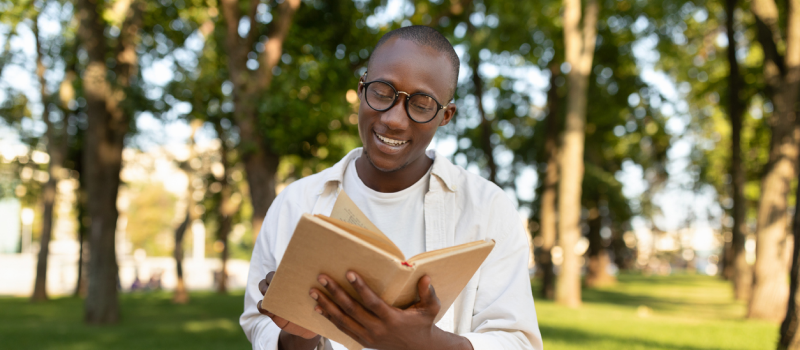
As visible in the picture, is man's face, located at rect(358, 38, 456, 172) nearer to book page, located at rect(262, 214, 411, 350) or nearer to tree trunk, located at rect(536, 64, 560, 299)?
book page, located at rect(262, 214, 411, 350)

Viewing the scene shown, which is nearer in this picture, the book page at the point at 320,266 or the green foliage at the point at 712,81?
the book page at the point at 320,266

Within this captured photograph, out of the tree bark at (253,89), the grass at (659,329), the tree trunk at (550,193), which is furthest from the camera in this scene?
the tree trunk at (550,193)

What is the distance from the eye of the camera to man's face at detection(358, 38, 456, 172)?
1933mm

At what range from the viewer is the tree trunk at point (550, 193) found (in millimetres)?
19297

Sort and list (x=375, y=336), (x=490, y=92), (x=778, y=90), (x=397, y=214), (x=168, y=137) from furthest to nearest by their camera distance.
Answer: (x=168, y=137) < (x=490, y=92) < (x=778, y=90) < (x=397, y=214) < (x=375, y=336)

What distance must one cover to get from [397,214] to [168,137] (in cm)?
2197

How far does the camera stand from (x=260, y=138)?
34.1 feet

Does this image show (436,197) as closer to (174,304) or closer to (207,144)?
(174,304)

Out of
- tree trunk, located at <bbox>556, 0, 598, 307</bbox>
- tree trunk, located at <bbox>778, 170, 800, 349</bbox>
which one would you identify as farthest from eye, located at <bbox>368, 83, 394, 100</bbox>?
tree trunk, located at <bbox>556, 0, 598, 307</bbox>

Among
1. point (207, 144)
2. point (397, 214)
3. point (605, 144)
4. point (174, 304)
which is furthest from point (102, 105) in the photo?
point (605, 144)

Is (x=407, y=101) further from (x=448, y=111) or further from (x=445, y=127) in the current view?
(x=445, y=127)

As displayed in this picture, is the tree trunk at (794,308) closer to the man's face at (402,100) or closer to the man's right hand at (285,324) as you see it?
the man's face at (402,100)

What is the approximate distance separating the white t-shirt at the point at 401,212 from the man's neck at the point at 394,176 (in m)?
0.02

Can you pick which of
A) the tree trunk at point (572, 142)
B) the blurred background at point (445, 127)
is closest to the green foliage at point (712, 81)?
the blurred background at point (445, 127)
